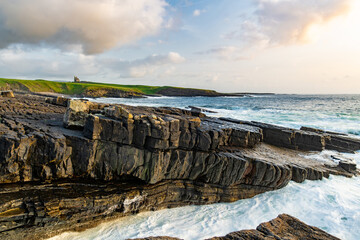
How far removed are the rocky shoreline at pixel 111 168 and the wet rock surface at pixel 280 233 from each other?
16.1 feet

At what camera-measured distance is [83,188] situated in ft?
30.2

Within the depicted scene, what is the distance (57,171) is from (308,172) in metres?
15.3

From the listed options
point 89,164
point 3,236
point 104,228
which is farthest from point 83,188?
point 3,236

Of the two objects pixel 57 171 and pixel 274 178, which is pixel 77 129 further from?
pixel 274 178

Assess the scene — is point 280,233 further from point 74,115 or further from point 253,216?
point 74,115

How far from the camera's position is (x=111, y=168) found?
32.7ft

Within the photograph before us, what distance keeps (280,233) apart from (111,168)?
7.61m

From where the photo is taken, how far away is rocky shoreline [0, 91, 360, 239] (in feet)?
26.3

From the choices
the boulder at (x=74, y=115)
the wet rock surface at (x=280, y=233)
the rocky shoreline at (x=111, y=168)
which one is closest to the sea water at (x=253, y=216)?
the rocky shoreline at (x=111, y=168)

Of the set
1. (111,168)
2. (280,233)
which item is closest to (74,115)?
(111,168)

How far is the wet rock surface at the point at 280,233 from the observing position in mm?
5562

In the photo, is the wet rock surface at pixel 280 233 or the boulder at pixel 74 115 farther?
the boulder at pixel 74 115

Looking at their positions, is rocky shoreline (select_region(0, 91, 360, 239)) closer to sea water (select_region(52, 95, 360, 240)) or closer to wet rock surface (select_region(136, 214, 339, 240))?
sea water (select_region(52, 95, 360, 240))

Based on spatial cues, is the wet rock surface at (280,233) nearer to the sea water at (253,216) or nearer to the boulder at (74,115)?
the sea water at (253,216)
